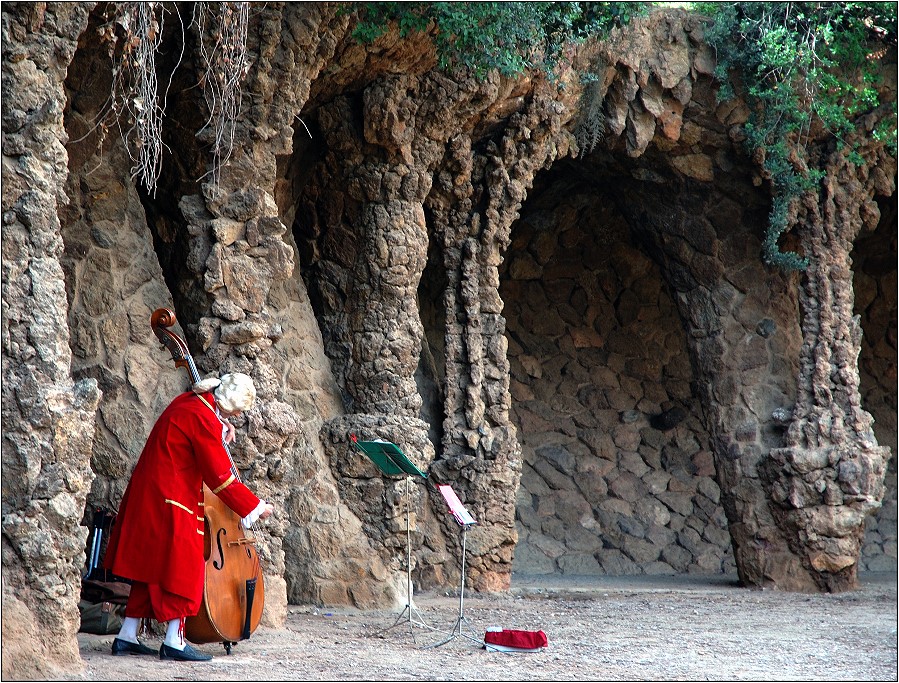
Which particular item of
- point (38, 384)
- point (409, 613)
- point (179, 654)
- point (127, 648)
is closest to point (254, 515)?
point (179, 654)

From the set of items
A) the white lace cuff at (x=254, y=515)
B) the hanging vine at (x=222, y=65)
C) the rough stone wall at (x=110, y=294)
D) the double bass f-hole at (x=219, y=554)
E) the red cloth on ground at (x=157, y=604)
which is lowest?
the red cloth on ground at (x=157, y=604)

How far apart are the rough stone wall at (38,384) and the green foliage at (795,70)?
543 centimetres

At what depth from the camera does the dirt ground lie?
4.87 m

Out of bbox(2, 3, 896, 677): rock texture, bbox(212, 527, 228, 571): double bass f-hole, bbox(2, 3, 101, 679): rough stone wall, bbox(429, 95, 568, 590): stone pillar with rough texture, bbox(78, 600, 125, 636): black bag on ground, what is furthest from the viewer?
bbox(429, 95, 568, 590): stone pillar with rough texture

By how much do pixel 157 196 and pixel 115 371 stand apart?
43.6 inches

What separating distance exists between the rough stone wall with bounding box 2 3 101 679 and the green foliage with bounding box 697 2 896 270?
214 inches

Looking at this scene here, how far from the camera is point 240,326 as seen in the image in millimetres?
6043

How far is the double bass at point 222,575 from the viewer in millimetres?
4875

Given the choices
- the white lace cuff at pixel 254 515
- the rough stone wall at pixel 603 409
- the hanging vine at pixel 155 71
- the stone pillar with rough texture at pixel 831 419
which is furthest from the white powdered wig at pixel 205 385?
the rough stone wall at pixel 603 409

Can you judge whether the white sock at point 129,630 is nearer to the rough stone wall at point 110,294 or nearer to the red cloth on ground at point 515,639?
the rough stone wall at point 110,294

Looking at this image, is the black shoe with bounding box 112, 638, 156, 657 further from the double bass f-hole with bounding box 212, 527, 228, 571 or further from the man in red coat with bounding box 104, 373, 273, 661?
the double bass f-hole with bounding box 212, 527, 228, 571

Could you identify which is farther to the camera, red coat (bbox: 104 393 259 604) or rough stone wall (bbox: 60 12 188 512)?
rough stone wall (bbox: 60 12 188 512)

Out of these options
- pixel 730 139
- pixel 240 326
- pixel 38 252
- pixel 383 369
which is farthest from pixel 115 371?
pixel 730 139

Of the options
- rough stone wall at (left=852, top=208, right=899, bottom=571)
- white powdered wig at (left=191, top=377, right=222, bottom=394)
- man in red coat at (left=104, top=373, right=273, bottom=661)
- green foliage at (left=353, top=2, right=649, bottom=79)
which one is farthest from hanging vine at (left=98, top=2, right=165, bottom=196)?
rough stone wall at (left=852, top=208, right=899, bottom=571)
